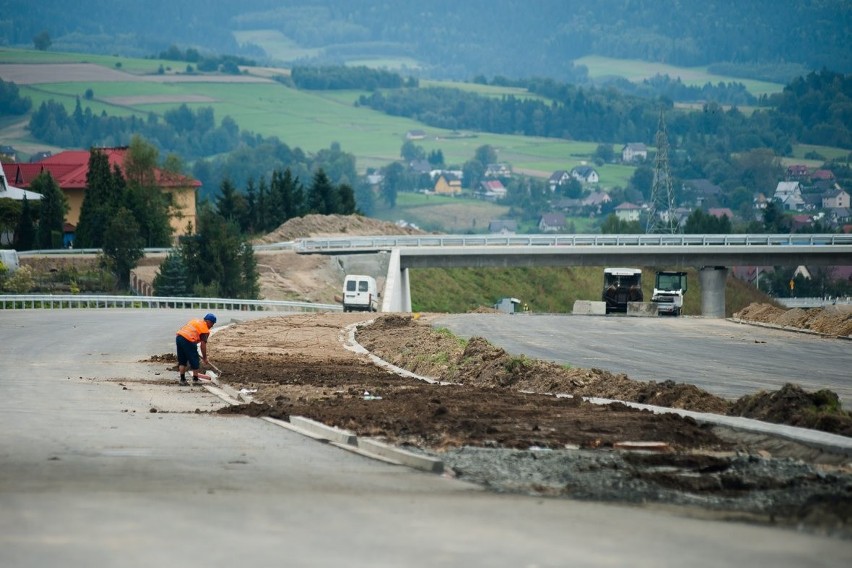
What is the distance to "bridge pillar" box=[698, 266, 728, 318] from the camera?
273 feet

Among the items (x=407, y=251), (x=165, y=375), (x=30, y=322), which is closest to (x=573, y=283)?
(x=407, y=251)

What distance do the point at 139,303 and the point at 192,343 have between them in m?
46.0

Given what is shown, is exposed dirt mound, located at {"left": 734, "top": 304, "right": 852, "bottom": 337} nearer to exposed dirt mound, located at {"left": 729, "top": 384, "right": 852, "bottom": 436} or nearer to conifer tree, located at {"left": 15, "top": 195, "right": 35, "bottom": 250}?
exposed dirt mound, located at {"left": 729, "top": 384, "right": 852, "bottom": 436}

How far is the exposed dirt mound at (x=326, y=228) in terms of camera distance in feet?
362

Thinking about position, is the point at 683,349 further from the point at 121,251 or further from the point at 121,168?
the point at 121,168

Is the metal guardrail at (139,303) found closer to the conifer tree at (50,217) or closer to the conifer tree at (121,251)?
the conifer tree at (121,251)

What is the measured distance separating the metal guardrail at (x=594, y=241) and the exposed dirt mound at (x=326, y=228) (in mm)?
15604

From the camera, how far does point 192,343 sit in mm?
27406

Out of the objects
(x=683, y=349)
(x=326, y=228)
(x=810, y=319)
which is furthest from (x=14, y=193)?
(x=683, y=349)

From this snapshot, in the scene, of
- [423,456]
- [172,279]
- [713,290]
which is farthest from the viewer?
[172,279]

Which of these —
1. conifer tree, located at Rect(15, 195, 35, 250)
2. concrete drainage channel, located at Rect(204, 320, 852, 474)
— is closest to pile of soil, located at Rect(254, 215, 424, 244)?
conifer tree, located at Rect(15, 195, 35, 250)

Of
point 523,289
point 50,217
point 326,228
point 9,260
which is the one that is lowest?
point 523,289

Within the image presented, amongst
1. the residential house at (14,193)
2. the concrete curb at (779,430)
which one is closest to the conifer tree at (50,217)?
the residential house at (14,193)

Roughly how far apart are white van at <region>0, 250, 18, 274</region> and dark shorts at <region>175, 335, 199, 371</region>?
195 ft
